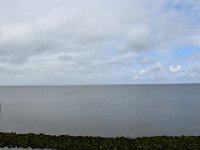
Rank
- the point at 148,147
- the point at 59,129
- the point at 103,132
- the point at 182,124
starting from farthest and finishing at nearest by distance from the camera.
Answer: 1. the point at 182,124
2. the point at 59,129
3. the point at 103,132
4. the point at 148,147

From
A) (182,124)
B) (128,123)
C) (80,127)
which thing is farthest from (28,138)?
(182,124)

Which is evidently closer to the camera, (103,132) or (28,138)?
(28,138)

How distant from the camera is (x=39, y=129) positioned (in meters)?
46.1

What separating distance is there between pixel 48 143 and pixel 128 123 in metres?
23.6

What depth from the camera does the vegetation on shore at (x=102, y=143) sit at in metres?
29.1

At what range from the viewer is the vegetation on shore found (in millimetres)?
29125

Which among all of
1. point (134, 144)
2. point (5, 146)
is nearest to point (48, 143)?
point (5, 146)

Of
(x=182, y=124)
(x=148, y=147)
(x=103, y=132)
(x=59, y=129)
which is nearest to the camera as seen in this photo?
(x=148, y=147)

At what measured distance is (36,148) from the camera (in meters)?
29.9

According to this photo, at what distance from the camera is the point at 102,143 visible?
96.8 feet

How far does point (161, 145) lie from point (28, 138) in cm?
1314

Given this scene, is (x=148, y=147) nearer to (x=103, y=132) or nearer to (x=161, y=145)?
(x=161, y=145)

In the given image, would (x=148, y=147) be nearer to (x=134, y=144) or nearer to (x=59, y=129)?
(x=134, y=144)

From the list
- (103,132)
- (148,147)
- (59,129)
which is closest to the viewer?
(148,147)
